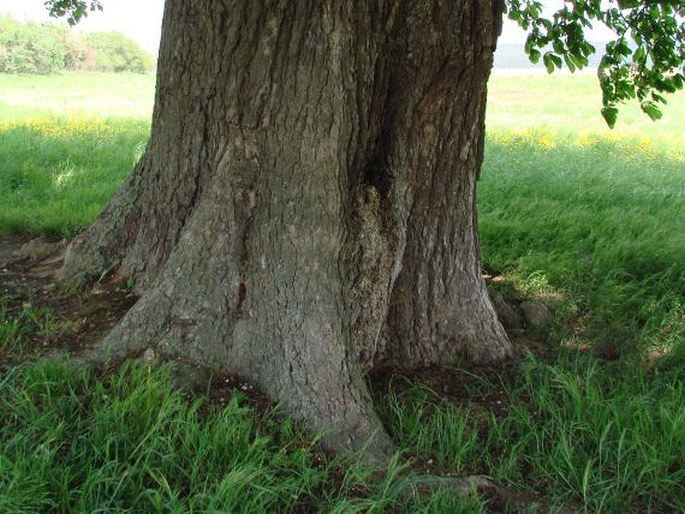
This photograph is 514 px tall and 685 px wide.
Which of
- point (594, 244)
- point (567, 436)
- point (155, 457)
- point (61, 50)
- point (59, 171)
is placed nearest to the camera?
point (155, 457)

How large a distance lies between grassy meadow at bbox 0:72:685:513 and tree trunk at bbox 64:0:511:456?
0.23m

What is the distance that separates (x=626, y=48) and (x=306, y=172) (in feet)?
8.80

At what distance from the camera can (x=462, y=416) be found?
118 inches

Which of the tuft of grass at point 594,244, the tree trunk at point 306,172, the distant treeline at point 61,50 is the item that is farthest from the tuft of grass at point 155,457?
the distant treeline at point 61,50

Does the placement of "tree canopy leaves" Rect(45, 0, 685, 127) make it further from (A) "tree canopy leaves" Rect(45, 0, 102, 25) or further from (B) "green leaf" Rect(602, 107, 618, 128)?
(A) "tree canopy leaves" Rect(45, 0, 102, 25)

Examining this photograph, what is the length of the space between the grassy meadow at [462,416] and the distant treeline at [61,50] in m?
26.5

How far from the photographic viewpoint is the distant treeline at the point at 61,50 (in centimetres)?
2928

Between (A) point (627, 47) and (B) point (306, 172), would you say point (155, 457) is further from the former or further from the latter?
(A) point (627, 47)

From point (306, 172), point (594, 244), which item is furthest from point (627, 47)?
point (306, 172)

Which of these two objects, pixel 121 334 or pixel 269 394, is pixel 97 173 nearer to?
pixel 121 334

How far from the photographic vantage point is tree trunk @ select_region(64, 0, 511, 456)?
2.96 m

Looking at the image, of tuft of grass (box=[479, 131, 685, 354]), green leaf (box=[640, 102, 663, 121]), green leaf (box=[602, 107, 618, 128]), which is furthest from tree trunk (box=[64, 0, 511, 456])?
tuft of grass (box=[479, 131, 685, 354])

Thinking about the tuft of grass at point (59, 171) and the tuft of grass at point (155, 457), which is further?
the tuft of grass at point (59, 171)

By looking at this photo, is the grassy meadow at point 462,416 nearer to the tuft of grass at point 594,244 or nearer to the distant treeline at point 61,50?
the tuft of grass at point 594,244
